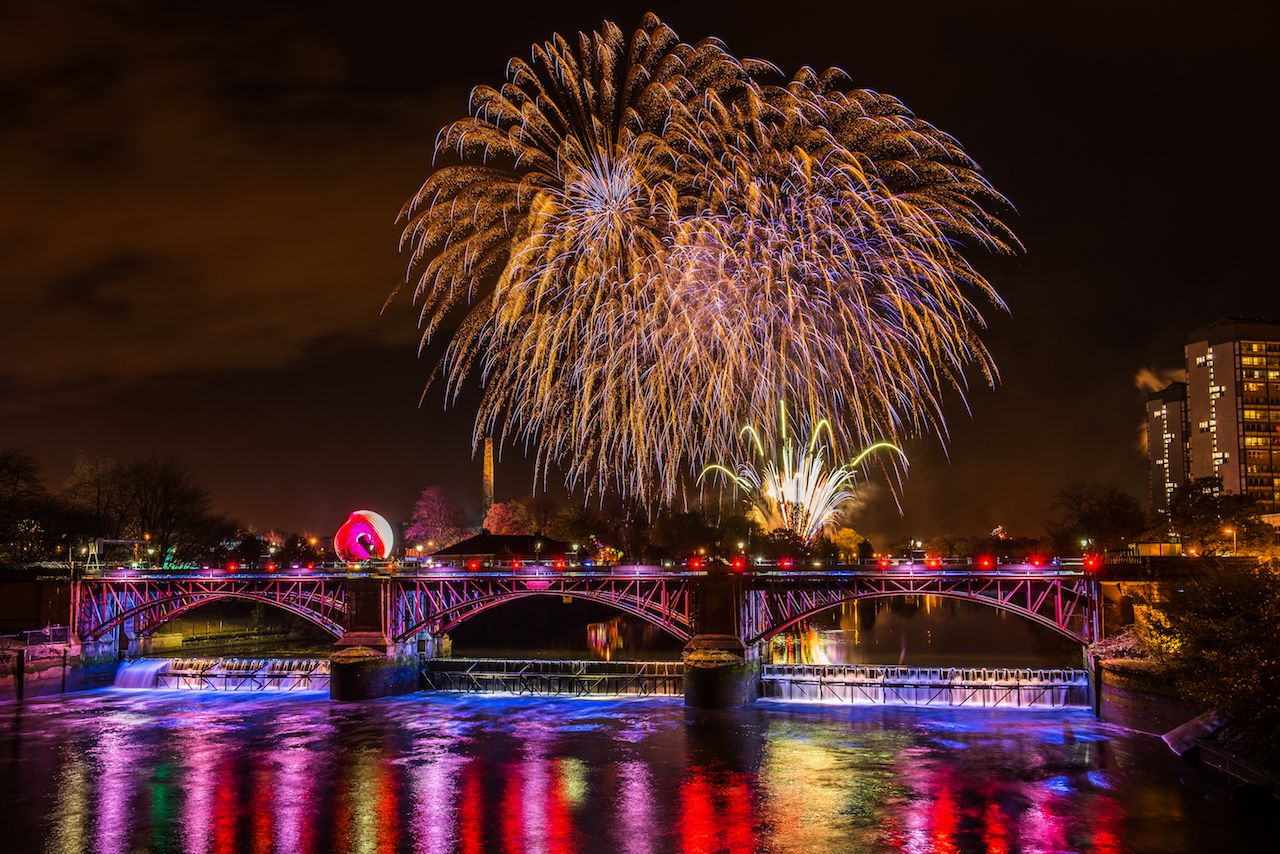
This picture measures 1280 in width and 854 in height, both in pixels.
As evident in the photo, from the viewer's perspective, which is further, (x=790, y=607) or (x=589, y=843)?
Answer: (x=790, y=607)

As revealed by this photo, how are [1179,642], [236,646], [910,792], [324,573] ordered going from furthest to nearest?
[236,646]
[324,573]
[1179,642]
[910,792]

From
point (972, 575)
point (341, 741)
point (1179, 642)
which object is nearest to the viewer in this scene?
point (1179, 642)

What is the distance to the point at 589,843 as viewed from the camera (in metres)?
37.8

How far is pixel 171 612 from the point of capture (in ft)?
286

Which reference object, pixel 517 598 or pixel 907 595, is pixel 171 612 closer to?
pixel 517 598

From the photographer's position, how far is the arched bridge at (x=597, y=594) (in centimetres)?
6669

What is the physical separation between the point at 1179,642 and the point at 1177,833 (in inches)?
→ 572

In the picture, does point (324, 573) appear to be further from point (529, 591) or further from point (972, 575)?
point (972, 575)

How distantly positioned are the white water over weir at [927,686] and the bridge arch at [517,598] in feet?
23.2

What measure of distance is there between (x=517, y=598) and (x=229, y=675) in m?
22.8

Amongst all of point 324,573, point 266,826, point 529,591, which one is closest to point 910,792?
point 266,826

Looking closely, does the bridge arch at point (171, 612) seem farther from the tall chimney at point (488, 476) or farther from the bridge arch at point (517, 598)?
the tall chimney at point (488, 476)

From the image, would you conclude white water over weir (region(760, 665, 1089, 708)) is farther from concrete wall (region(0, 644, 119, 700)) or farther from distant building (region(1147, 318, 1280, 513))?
distant building (region(1147, 318, 1280, 513))

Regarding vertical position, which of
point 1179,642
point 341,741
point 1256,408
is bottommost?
point 341,741
